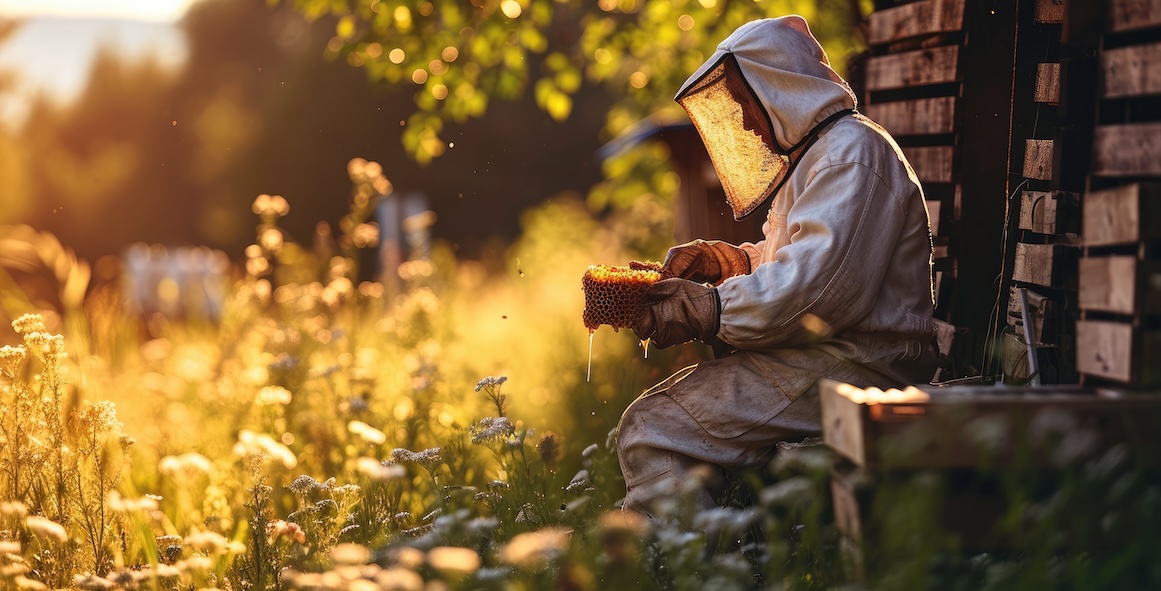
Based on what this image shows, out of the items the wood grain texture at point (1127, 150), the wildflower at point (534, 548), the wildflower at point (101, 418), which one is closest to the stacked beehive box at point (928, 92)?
the wood grain texture at point (1127, 150)

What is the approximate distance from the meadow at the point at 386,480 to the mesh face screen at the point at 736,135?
0.91 meters

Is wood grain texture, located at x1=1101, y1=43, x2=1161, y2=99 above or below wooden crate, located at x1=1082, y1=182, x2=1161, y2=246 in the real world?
above

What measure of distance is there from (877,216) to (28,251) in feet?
15.7

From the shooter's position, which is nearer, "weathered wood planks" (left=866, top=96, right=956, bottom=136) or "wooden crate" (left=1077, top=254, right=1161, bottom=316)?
"wooden crate" (left=1077, top=254, right=1161, bottom=316)

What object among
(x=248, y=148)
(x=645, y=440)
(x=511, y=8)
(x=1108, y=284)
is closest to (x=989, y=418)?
(x=1108, y=284)

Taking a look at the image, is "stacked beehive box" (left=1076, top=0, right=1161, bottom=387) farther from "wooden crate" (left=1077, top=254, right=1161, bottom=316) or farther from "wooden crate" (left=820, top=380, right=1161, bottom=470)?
"wooden crate" (left=820, top=380, right=1161, bottom=470)

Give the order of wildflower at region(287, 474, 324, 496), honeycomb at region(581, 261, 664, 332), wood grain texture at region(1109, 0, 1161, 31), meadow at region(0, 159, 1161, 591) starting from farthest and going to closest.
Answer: wildflower at region(287, 474, 324, 496) < honeycomb at region(581, 261, 664, 332) < wood grain texture at region(1109, 0, 1161, 31) < meadow at region(0, 159, 1161, 591)

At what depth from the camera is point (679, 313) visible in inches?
141

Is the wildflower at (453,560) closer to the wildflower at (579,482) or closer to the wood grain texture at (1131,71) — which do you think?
the wildflower at (579,482)

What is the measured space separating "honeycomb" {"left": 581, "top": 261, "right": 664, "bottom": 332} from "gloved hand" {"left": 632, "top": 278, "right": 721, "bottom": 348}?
0.04m

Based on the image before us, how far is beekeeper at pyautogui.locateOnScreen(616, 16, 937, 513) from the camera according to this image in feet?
11.4

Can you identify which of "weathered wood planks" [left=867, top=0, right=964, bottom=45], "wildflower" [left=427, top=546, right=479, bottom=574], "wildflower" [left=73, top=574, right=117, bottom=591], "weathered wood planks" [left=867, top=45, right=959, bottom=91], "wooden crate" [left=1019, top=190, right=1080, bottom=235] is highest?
"weathered wood planks" [left=867, top=0, right=964, bottom=45]

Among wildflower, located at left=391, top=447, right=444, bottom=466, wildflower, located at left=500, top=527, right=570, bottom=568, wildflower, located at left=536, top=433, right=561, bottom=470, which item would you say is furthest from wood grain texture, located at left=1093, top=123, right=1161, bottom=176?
wildflower, located at left=536, top=433, right=561, bottom=470

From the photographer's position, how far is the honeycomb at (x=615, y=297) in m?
3.63
